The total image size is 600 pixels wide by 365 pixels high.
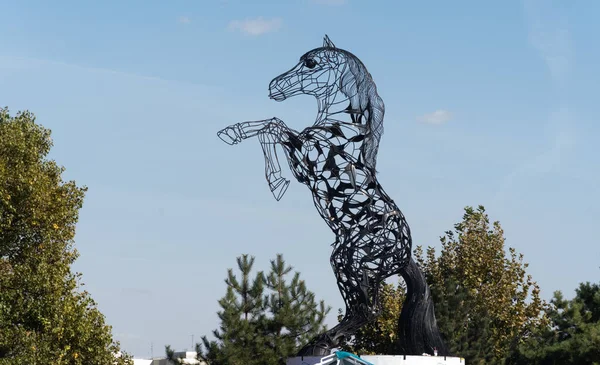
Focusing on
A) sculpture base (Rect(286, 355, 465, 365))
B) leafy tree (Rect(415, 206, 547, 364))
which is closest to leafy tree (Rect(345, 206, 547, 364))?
leafy tree (Rect(415, 206, 547, 364))

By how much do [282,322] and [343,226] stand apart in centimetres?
505

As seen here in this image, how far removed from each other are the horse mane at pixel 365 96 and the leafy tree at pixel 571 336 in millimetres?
4193

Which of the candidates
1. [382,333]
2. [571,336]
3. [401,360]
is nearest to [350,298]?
[401,360]

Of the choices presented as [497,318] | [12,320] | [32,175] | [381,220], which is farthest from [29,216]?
[497,318]

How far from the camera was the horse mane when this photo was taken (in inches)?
507

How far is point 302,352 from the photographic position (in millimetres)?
12547

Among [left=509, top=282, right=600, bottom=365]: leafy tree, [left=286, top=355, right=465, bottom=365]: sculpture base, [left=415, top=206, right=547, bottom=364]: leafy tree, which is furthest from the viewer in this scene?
[left=415, top=206, right=547, bottom=364]: leafy tree

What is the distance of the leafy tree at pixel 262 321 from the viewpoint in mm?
16875

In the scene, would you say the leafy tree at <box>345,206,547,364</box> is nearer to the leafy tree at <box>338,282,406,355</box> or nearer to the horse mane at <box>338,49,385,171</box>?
the leafy tree at <box>338,282,406,355</box>

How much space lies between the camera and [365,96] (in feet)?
42.3

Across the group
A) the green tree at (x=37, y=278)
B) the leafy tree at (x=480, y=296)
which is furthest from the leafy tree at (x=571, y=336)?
the green tree at (x=37, y=278)

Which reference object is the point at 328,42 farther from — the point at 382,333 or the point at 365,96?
the point at 382,333

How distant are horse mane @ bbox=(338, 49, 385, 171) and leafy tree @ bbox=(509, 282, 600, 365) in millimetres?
4193

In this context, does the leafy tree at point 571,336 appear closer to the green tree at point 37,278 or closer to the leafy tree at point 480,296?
the leafy tree at point 480,296
